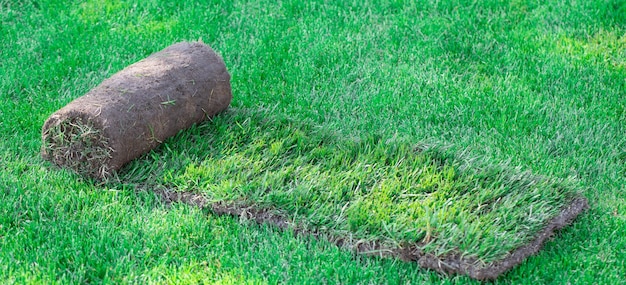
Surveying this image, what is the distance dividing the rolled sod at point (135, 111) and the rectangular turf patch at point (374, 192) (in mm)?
134

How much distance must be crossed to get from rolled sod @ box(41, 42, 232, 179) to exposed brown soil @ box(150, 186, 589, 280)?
0.38m

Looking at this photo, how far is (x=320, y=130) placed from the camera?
4730mm

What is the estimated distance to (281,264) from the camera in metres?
3.63

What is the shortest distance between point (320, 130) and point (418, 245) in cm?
126

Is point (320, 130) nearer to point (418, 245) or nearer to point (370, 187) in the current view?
point (370, 187)

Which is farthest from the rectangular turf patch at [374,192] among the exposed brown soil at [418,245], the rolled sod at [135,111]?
the rolled sod at [135,111]

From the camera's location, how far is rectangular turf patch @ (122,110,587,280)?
12.1 ft

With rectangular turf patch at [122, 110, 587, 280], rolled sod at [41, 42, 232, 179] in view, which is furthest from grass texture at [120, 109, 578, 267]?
rolled sod at [41, 42, 232, 179]

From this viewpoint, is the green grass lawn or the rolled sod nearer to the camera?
the green grass lawn

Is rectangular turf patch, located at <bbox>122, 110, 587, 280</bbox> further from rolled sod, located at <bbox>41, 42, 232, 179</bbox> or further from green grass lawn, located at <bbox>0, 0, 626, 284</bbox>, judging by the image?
rolled sod, located at <bbox>41, 42, 232, 179</bbox>

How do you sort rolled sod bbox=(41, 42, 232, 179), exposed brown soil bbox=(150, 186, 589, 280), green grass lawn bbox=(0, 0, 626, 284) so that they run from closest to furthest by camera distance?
exposed brown soil bbox=(150, 186, 589, 280) → green grass lawn bbox=(0, 0, 626, 284) → rolled sod bbox=(41, 42, 232, 179)

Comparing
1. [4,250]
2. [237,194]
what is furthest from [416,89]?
[4,250]

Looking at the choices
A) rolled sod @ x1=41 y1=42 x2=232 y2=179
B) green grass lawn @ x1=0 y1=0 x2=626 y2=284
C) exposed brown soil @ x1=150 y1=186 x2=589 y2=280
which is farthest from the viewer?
rolled sod @ x1=41 y1=42 x2=232 y2=179

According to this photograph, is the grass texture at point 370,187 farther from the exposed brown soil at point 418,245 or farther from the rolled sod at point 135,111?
the rolled sod at point 135,111
